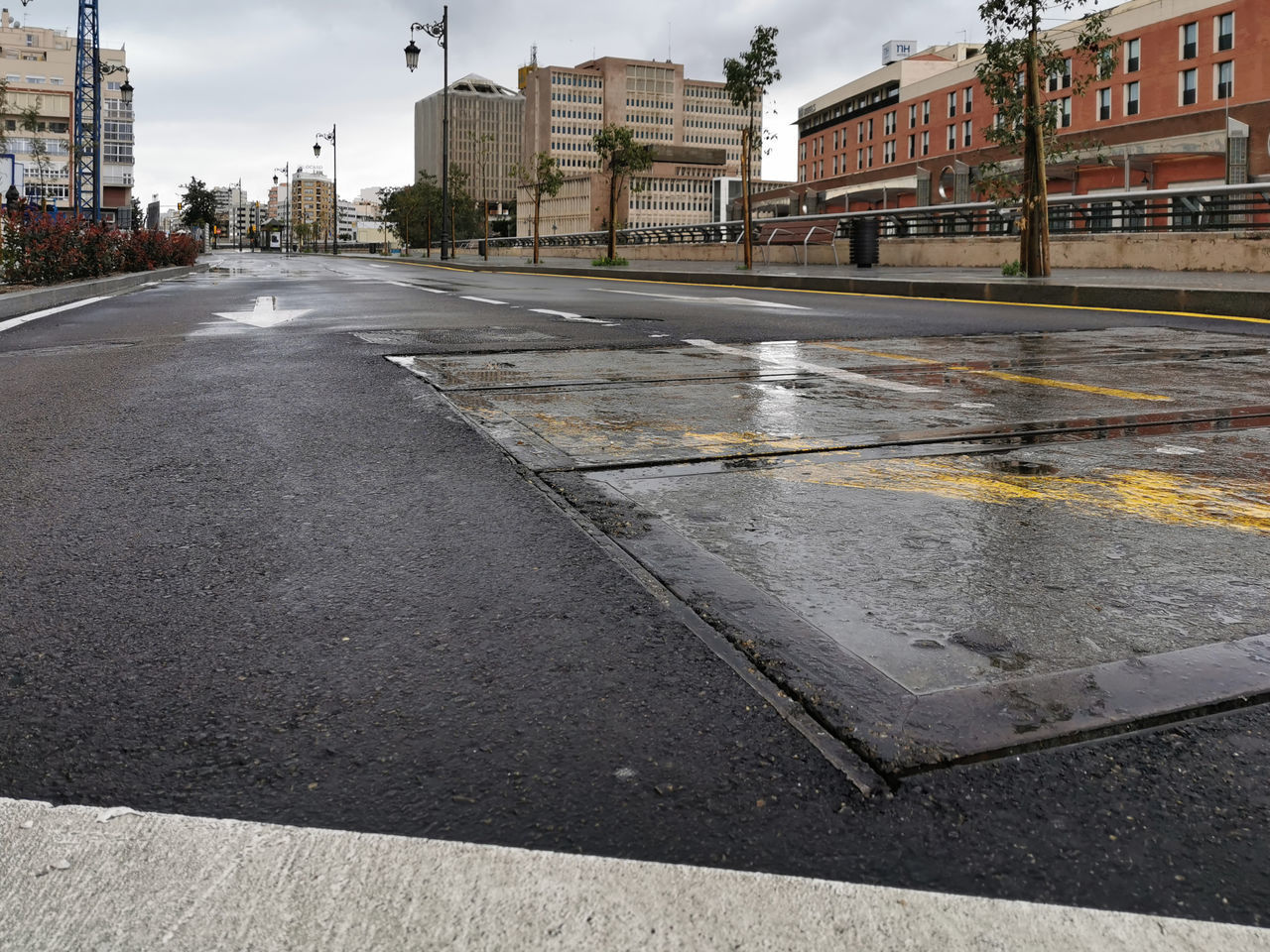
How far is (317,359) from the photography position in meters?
8.15

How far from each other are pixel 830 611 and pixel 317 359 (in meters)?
6.14

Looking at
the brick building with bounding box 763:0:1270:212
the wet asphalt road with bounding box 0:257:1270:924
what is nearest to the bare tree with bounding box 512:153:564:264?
the brick building with bounding box 763:0:1270:212

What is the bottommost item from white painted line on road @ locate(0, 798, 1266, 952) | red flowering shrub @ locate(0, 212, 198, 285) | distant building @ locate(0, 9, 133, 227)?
white painted line on road @ locate(0, 798, 1266, 952)

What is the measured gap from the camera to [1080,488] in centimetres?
399

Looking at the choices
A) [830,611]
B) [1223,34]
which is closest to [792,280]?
[830,611]

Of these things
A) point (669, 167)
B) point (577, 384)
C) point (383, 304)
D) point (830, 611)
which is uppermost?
point (669, 167)

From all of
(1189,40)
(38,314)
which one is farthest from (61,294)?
(1189,40)

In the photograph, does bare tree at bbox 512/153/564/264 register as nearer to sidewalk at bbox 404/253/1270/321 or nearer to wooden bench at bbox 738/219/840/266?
wooden bench at bbox 738/219/840/266

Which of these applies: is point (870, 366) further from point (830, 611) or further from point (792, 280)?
point (792, 280)

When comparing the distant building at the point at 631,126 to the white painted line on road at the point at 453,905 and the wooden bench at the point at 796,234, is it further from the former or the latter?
the white painted line on road at the point at 453,905

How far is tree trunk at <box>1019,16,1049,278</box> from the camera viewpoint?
18.9 meters

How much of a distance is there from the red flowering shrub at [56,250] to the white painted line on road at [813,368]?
13235 mm

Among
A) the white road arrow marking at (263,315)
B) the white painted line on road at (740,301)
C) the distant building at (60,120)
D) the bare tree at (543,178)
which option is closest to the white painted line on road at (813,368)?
the white road arrow marking at (263,315)

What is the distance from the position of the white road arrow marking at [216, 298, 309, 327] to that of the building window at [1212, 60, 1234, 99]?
50839 mm
